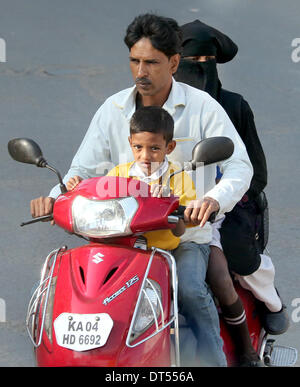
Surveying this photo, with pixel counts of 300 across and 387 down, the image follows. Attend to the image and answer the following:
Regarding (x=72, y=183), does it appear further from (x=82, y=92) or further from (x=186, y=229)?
(x=82, y=92)

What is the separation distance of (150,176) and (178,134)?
18.4 inches

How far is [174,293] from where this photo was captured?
9.53 feet

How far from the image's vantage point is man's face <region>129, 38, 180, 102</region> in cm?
358

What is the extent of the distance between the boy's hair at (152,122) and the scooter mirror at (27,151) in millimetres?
391

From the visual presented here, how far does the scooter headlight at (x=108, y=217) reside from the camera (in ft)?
9.64

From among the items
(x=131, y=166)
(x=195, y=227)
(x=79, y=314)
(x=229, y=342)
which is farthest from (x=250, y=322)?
(x=79, y=314)

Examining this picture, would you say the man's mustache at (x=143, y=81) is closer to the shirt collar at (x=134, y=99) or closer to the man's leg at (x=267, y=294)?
the shirt collar at (x=134, y=99)

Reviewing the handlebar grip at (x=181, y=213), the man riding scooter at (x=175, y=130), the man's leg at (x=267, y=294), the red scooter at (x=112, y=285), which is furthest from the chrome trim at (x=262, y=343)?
the handlebar grip at (x=181, y=213)

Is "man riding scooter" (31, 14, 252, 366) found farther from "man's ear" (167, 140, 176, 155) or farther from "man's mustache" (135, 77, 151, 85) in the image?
"man's ear" (167, 140, 176, 155)

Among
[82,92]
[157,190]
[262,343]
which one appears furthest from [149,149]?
[82,92]

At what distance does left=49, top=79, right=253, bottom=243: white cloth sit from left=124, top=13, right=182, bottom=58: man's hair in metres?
0.20

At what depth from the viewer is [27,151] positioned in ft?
10.9

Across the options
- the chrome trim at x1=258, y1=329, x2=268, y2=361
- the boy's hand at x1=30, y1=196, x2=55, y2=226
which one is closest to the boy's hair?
the boy's hand at x1=30, y1=196, x2=55, y2=226
